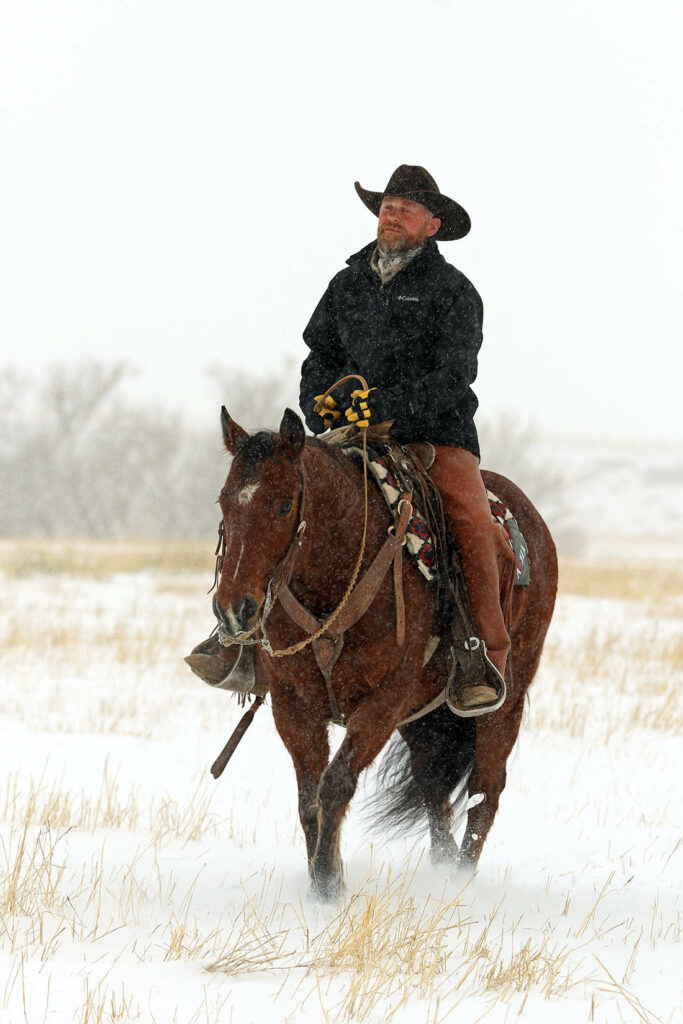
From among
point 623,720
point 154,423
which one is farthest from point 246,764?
point 154,423

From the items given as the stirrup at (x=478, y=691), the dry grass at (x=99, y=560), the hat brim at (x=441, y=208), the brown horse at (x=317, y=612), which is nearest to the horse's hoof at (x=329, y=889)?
the brown horse at (x=317, y=612)

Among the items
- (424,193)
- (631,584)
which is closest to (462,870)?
(424,193)

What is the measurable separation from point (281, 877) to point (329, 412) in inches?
84.3

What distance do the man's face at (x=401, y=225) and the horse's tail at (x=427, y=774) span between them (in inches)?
92.8

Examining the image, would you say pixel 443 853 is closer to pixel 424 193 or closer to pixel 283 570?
pixel 283 570

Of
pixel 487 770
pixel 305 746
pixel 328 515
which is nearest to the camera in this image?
pixel 328 515

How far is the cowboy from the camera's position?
461 cm

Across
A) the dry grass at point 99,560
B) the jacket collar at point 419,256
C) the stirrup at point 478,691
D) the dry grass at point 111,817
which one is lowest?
the dry grass at point 99,560

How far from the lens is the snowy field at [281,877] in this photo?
3.22 meters

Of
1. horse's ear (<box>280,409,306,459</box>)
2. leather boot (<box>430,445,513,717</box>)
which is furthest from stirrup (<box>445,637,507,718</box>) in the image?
horse's ear (<box>280,409,306,459</box>)

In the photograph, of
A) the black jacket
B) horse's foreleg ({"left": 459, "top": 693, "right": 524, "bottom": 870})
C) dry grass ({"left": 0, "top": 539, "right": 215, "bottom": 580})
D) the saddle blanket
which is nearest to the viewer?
the saddle blanket

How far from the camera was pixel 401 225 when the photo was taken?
15.4ft

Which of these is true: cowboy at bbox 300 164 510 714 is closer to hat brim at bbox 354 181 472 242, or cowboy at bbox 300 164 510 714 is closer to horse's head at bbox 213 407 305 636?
hat brim at bbox 354 181 472 242

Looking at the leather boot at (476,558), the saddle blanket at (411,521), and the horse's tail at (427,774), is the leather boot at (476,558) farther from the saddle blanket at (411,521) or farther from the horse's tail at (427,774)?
the horse's tail at (427,774)
